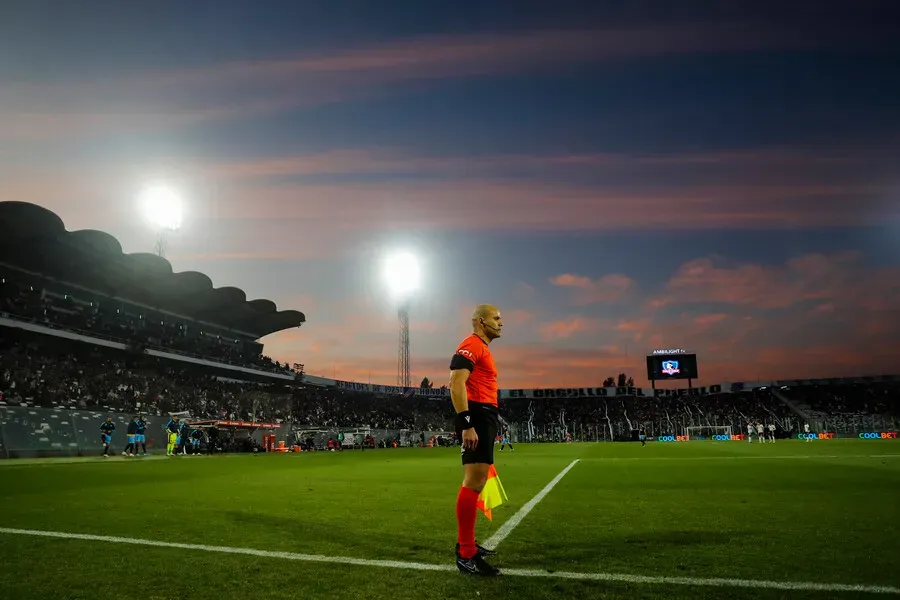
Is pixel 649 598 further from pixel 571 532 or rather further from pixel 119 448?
pixel 119 448

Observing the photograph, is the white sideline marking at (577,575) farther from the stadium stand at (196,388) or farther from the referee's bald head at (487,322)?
the stadium stand at (196,388)

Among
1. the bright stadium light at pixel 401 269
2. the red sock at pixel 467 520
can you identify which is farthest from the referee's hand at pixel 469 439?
the bright stadium light at pixel 401 269

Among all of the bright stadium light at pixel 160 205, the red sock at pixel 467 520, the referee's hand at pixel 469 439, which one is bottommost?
the red sock at pixel 467 520

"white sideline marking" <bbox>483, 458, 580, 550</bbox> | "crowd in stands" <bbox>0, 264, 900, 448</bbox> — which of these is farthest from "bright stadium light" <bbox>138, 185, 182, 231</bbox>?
"white sideline marking" <bbox>483, 458, 580, 550</bbox>

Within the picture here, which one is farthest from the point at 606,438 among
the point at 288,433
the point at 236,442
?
the point at 236,442

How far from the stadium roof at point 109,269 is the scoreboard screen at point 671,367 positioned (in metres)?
46.6

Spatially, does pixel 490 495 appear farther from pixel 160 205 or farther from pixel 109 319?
pixel 160 205

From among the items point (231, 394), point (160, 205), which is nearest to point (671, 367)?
point (231, 394)

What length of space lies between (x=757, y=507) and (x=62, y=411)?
1193 inches

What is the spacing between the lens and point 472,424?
5582mm

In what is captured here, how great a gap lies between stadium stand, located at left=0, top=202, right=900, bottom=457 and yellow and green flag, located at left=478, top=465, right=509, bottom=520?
89.9 ft

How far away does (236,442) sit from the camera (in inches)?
1654

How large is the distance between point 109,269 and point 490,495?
1937 inches

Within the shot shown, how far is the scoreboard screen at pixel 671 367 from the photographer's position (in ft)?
254
